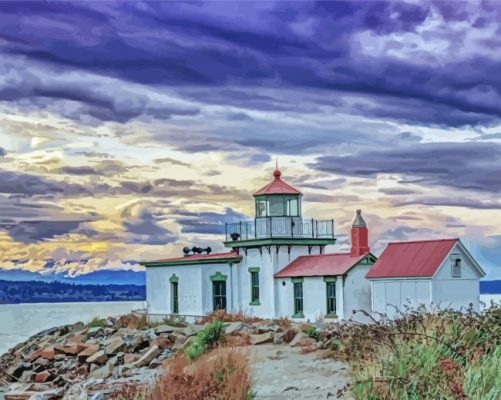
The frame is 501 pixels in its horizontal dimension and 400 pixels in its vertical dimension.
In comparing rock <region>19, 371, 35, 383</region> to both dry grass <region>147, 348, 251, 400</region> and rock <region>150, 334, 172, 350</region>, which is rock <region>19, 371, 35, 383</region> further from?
dry grass <region>147, 348, 251, 400</region>

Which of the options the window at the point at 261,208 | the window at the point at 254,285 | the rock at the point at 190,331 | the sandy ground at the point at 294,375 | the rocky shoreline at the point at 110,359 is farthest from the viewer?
the window at the point at 254,285

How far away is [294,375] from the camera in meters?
14.7

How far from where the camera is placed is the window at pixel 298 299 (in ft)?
112

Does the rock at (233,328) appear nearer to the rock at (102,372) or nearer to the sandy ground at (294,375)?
the rock at (102,372)

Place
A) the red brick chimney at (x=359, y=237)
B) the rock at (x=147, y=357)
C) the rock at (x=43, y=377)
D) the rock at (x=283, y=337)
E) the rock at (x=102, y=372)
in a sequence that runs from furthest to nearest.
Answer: the red brick chimney at (x=359, y=237) → the rock at (x=43, y=377) → the rock at (x=147, y=357) → the rock at (x=102, y=372) → the rock at (x=283, y=337)

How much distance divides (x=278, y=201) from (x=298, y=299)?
3.64 meters

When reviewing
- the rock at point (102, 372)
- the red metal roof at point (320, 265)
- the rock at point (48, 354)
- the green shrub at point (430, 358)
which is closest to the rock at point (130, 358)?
the rock at point (102, 372)

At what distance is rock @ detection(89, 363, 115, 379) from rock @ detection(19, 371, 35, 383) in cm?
210

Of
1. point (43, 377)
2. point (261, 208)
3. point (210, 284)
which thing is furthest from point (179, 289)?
point (43, 377)

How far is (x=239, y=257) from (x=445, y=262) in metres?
8.80

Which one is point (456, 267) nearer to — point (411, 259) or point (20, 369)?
point (411, 259)

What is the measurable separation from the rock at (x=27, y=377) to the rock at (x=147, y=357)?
11.3ft

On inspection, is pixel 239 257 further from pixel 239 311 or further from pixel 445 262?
pixel 445 262

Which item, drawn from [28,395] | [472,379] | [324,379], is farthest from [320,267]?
[472,379]
